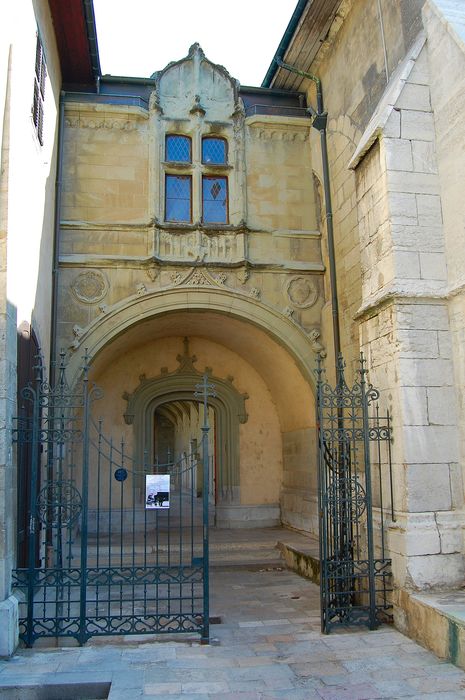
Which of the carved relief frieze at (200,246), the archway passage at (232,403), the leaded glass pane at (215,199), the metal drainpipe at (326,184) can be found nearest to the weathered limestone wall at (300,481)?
the archway passage at (232,403)

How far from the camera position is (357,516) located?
6.25 m

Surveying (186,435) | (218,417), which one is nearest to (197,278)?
(218,417)

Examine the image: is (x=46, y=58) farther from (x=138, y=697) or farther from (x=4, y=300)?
(x=138, y=697)

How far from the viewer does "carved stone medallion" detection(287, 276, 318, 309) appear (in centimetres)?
1120

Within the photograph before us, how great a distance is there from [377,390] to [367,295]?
1.09m

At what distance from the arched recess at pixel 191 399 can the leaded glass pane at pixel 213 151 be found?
12.3 ft

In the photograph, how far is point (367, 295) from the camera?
22.8 ft

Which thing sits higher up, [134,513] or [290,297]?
[290,297]

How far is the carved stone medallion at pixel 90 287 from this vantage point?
1065 centimetres

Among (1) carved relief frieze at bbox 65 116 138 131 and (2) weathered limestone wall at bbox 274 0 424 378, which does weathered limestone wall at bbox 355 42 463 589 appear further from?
(1) carved relief frieze at bbox 65 116 138 131

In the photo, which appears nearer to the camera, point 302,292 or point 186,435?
point 302,292

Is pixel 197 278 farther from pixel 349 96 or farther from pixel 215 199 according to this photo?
pixel 349 96

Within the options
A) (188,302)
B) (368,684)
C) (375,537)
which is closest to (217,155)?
(188,302)

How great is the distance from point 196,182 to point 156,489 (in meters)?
6.64
